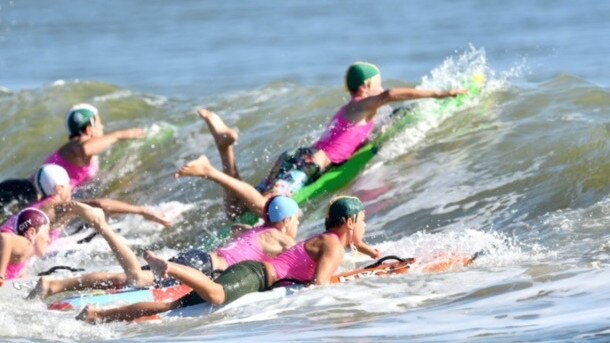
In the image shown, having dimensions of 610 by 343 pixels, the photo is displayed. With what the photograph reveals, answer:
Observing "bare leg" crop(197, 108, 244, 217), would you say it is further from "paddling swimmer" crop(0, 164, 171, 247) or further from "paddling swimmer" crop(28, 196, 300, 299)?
"paddling swimmer" crop(28, 196, 300, 299)

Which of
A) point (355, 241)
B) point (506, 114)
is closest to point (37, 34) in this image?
point (506, 114)

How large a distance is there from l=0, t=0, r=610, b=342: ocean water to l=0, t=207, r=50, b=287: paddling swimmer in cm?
96

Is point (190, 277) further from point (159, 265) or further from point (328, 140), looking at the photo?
point (328, 140)

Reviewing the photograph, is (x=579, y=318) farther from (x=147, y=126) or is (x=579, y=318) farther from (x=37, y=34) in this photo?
(x=37, y=34)

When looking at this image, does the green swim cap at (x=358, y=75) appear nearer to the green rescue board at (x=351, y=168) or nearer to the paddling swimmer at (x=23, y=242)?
the green rescue board at (x=351, y=168)

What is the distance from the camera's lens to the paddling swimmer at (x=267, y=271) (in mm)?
9500

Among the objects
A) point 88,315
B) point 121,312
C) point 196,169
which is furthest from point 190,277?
point 196,169

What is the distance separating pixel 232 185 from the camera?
12953 millimetres

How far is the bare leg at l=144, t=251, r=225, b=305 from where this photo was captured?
9094 mm

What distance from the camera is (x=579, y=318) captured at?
851 cm

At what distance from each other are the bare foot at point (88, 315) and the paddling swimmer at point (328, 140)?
3662 millimetres

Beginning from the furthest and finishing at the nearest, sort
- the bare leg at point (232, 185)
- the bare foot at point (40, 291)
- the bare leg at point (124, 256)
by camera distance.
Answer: the bare leg at point (232, 185) → the bare leg at point (124, 256) → the bare foot at point (40, 291)

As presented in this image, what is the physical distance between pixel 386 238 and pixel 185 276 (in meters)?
4.20

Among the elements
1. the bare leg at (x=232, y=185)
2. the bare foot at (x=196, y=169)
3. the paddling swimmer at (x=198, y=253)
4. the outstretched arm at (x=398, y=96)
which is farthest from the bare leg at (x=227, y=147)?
the paddling swimmer at (x=198, y=253)
